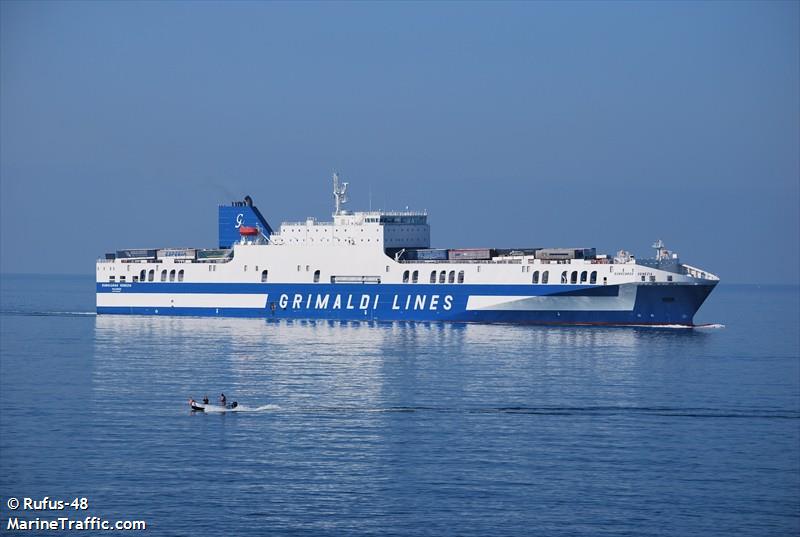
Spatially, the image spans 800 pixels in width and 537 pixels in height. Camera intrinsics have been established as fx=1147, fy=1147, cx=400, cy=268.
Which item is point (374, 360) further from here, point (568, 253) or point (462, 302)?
point (568, 253)

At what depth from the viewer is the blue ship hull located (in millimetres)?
74812

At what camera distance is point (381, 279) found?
3260 inches

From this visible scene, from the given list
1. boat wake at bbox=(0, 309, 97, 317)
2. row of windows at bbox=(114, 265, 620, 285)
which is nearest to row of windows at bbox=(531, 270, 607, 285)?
row of windows at bbox=(114, 265, 620, 285)

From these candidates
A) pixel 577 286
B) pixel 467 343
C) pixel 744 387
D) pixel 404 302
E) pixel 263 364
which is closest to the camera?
pixel 744 387

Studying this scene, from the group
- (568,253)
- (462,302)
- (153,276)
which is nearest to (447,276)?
(462,302)

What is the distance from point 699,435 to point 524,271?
3747 cm

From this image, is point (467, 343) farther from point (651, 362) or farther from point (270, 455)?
point (270, 455)

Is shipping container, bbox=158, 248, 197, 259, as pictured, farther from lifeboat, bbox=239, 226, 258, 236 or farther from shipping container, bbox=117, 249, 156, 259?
lifeboat, bbox=239, 226, 258, 236

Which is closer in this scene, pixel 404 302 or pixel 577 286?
pixel 577 286

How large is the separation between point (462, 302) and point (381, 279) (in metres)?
6.55

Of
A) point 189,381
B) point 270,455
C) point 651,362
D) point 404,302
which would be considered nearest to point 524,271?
point 404,302

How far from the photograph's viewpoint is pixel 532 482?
34000 millimetres

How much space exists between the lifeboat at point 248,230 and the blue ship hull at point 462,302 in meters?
5.34

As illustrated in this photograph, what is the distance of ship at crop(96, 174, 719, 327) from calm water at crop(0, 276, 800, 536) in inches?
267
